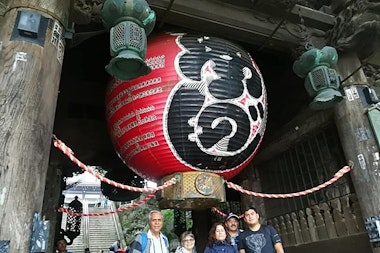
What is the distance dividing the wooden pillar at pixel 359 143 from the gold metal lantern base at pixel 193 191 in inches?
70.6

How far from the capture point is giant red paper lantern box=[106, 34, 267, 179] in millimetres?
3617

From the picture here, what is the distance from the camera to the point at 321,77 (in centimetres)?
378

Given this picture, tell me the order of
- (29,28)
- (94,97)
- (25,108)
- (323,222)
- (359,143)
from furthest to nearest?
(94,97) → (323,222) → (359,143) → (29,28) → (25,108)

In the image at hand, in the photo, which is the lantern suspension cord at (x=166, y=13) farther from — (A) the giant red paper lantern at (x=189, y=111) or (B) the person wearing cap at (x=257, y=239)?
(B) the person wearing cap at (x=257, y=239)

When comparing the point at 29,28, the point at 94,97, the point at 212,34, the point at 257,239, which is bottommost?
the point at 257,239

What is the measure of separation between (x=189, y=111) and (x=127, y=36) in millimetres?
1128

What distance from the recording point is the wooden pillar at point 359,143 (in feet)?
13.5

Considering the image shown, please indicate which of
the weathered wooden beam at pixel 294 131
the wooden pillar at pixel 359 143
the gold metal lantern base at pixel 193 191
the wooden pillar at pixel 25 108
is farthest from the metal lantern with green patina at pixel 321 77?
the wooden pillar at pixel 25 108

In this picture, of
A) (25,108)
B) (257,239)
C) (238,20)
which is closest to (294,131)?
(238,20)

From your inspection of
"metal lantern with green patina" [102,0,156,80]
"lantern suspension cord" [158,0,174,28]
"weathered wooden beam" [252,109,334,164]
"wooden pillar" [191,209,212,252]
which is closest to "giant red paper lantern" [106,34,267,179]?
"lantern suspension cord" [158,0,174,28]

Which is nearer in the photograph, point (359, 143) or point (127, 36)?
point (127, 36)

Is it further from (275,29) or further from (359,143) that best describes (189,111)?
(359,143)

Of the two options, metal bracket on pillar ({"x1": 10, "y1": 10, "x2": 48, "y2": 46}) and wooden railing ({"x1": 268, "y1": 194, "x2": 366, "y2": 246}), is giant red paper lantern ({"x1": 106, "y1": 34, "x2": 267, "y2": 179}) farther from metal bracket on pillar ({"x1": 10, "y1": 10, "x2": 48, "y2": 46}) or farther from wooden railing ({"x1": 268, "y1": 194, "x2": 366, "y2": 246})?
wooden railing ({"x1": 268, "y1": 194, "x2": 366, "y2": 246})

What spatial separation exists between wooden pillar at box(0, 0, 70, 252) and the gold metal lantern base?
1.46m
